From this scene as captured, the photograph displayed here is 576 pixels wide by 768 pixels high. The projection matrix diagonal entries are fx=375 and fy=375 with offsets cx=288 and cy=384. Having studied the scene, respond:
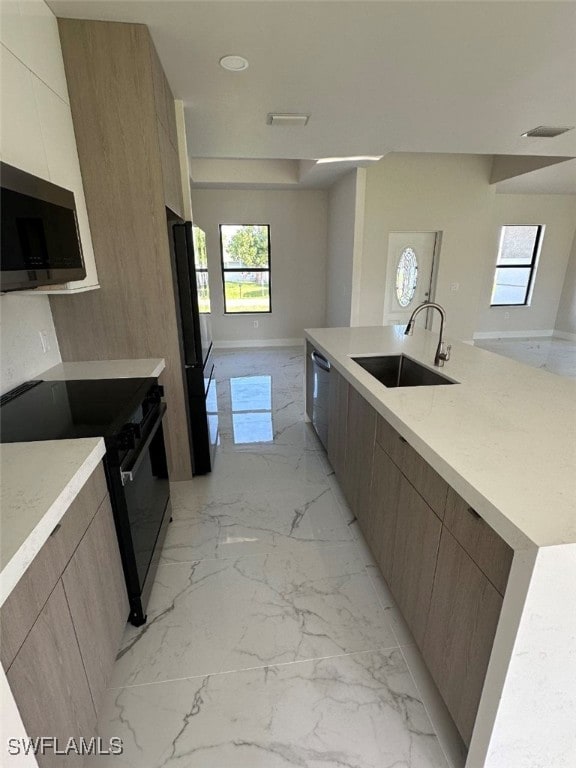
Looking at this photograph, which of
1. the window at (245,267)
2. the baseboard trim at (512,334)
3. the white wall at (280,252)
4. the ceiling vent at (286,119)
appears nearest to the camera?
the ceiling vent at (286,119)

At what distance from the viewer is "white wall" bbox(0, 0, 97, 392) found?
137 cm

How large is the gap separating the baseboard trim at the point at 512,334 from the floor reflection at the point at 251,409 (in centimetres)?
481

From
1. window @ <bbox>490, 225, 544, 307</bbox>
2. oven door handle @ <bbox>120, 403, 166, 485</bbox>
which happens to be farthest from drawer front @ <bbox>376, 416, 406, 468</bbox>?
window @ <bbox>490, 225, 544, 307</bbox>

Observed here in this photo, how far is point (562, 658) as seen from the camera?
913mm

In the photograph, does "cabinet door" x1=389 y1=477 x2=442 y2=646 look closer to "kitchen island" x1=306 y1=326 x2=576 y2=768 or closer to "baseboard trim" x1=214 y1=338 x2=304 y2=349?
"kitchen island" x1=306 y1=326 x2=576 y2=768

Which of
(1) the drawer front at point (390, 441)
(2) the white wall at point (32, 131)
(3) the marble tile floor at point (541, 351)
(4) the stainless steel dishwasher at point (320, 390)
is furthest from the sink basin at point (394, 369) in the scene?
(3) the marble tile floor at point (541, 351)

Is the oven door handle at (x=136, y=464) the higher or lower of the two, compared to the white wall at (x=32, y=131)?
lower

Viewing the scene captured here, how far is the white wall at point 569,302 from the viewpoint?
23.2ft

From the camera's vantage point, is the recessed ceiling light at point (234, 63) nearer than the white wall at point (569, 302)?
Yes

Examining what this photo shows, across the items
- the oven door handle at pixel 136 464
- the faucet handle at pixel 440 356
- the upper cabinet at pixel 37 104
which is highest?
the upper cabinet at pixel 37 104

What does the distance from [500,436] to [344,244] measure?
502cm

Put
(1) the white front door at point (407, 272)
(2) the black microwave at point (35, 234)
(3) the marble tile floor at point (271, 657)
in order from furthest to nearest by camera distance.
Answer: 1. (1) the white front door at point (407, 272)
2. (3) the marble tile floor at point (271, 657)
3. (2) the black microwave at point (35, 234)

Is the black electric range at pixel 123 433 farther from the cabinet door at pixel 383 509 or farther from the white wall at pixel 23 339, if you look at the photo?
the cabinet door at pixel 383 509

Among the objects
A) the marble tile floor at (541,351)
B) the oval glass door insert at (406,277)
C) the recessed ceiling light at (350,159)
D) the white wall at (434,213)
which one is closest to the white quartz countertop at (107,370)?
the recessed ceiling light at (350,159)
